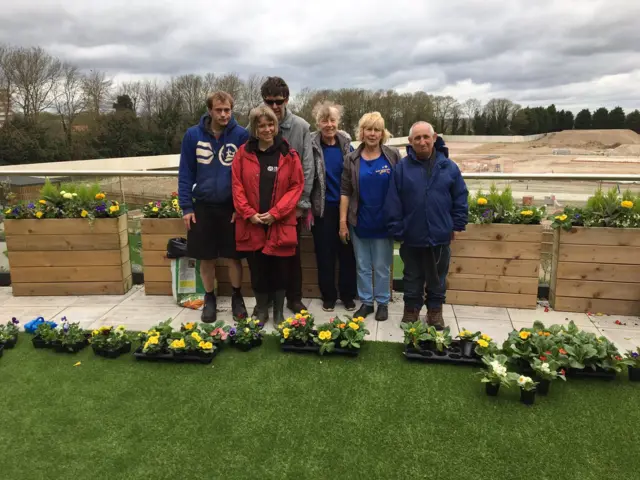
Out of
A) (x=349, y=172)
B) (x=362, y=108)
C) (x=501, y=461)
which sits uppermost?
(x=362, y=108)

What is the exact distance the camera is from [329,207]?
361 centimetres

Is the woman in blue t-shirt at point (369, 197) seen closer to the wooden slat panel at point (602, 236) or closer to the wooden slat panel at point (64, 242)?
the wooden slat panel at point (602, 236)

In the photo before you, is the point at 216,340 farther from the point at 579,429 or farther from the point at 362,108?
the point at 362,108

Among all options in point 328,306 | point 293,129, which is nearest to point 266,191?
point 293,129

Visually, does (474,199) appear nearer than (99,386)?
No

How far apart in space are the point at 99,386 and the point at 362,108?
53.5 m

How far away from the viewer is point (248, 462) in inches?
81.5

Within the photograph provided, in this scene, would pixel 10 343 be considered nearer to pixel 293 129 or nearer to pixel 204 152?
pixel 204 152

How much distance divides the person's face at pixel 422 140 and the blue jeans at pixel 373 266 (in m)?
0.70

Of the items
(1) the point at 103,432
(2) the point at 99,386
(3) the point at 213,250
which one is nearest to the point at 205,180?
(3) the point at 213,250

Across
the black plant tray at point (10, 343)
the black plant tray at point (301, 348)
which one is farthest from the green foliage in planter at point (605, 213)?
the black plant tray at point (10, 343)

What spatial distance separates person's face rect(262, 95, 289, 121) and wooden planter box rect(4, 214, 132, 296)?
1.76 m

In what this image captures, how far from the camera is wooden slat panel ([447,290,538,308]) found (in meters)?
3.82

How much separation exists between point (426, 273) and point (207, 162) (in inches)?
68.2
